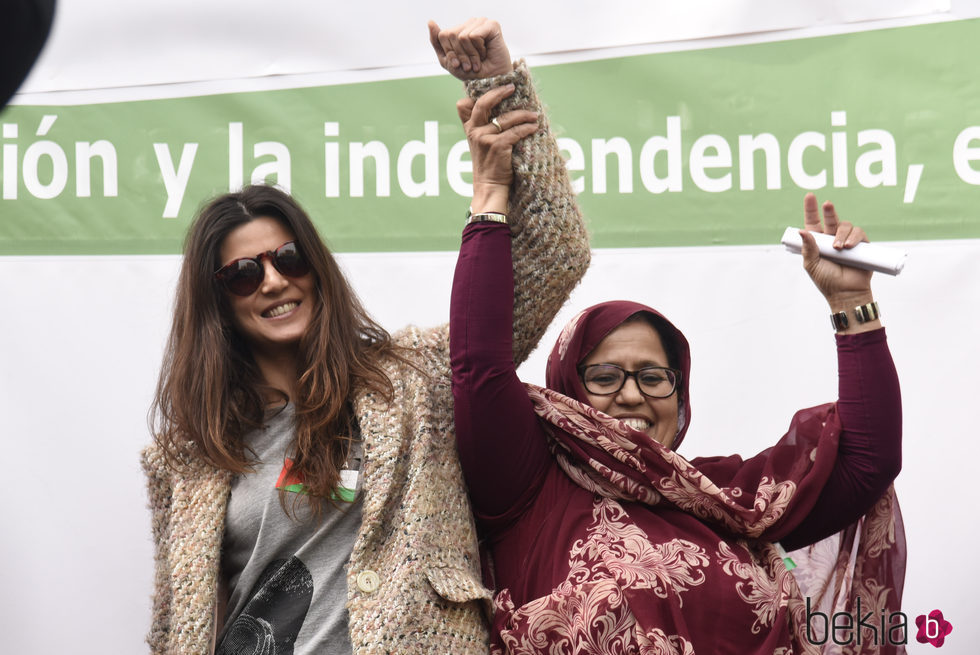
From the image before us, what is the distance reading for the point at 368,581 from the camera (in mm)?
2121

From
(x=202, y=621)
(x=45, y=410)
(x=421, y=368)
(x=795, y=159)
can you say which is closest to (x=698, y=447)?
(x=795, y=159)

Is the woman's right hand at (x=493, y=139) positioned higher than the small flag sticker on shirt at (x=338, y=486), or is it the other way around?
the woman's right hand at (x=493, y=139)

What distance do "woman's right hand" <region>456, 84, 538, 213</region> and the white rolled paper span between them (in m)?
0.63

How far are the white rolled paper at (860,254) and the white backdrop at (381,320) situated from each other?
64cm

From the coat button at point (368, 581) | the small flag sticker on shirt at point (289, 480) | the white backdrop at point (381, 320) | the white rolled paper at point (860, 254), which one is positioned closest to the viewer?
the coat button at point (368, 581)

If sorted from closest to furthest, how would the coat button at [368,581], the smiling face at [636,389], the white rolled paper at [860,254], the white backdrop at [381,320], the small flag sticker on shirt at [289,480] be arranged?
the coat button at [368,581], the small flag sticker on shirt at [289,480], the white rolled paper at [860,254], the smiling face at [636,389], the white backdrop at [381,320]

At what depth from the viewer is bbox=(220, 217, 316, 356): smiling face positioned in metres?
2.37

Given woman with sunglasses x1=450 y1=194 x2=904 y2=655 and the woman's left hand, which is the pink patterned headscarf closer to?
woman with sunglasses x1=450 y1=194 x2=904 y2=655

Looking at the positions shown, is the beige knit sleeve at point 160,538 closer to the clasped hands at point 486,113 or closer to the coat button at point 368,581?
the coat button at point 368,581

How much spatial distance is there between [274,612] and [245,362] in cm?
53

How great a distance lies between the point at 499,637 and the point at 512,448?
36 centimetres

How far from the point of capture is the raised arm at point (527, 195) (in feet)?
7.18

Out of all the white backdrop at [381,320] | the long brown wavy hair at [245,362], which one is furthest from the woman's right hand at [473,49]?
the white backdrop at [381,320]

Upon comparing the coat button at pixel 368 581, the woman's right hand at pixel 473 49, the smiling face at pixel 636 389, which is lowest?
the coat button at pixel 368 581
